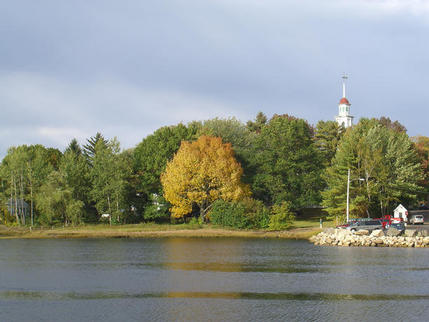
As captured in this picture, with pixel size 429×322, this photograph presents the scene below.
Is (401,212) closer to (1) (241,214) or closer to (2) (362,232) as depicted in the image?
(2) (362,232)

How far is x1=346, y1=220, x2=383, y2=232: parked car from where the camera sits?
6347 centimetres

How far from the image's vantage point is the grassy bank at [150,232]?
232ft

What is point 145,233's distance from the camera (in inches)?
2864

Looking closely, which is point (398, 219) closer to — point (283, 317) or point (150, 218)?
point (150, 218)

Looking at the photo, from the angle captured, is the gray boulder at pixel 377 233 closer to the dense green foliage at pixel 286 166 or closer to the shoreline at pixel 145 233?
the shoreline at pixel 145 233

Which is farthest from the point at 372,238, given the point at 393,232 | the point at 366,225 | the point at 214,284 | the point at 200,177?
the point at 214,284

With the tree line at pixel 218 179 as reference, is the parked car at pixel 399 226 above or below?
below

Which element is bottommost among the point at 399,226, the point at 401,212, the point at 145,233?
the point at 145,233

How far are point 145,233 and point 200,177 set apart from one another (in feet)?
36.3

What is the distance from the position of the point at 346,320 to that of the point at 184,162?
5171 centimetres

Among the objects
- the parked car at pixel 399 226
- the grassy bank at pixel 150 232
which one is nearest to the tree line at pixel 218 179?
the grassy bank at pixel 150 232

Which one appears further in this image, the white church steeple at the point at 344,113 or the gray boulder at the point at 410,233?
the white church steeple at the point at 344,113

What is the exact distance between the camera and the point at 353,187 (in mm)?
70188

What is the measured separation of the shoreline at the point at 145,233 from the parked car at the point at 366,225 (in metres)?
6.09
